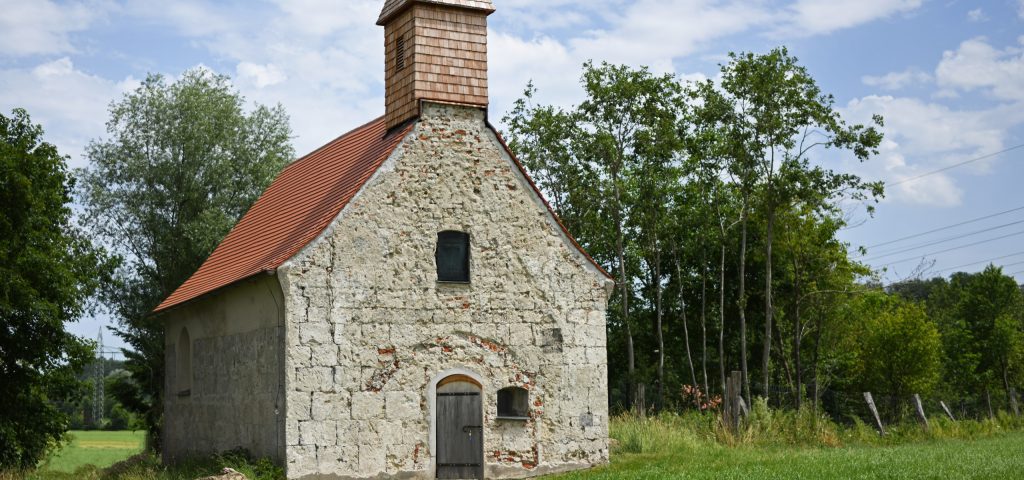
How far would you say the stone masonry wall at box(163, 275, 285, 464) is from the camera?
1889cm

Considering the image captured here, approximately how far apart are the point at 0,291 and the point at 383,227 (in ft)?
38.0

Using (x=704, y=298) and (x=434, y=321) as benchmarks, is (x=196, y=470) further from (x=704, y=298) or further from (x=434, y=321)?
(x=704, y=298)

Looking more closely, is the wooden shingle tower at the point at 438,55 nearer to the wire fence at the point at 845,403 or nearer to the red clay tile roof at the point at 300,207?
the red clay tile roof at the point at 300,207

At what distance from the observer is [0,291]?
25.3 meters

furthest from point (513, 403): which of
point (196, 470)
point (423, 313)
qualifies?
point (196, 470)

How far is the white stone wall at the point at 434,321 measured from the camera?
726 inches

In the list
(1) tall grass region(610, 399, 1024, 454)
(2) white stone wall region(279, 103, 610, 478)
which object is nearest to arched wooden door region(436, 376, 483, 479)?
(2) white stone wall region(279, 103, 610, 478)

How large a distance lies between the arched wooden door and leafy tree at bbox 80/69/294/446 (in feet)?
66.9

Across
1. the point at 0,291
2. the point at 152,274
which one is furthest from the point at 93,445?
the point at 0,291

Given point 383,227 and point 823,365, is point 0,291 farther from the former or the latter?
point 823,365

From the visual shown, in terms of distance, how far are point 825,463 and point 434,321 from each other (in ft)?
23.8

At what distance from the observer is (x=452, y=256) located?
20.0m

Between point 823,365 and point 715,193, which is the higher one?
point 715,193

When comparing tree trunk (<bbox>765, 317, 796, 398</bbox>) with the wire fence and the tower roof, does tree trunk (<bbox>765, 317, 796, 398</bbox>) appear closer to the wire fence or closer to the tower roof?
the wire fence
